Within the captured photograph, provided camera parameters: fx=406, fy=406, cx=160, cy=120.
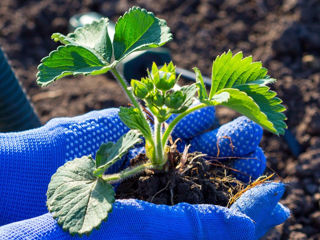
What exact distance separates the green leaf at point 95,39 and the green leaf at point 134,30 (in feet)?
0.11

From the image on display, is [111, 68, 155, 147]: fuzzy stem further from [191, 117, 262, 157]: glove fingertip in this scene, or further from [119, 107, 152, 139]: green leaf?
[191, 117, 262, 157]: glove fingertip

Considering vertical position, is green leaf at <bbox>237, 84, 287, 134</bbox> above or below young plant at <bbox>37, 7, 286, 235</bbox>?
below

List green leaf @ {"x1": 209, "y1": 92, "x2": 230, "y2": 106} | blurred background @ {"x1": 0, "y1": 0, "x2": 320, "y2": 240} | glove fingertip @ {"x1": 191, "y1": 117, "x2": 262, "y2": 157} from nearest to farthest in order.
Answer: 1. green leaf @ {"x1": 209, "y1": 92, "x2": 230, "y2": 106}
2. glove fingertip @ {"x1": 191, "y1": 117, "x2": 262, "y2": 157}
3. blurred background @ {"x1": 0, "y1": 0, "x2": 320, "y2": 240}

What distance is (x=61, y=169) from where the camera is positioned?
1177mm

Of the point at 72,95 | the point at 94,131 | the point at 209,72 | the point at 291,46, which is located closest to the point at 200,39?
the point at 209,72

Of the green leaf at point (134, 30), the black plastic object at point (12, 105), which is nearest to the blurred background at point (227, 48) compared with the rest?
the black plastic object at point (12, 105)

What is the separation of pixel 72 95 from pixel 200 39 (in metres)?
1.02

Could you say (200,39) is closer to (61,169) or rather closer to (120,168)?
(120,168)

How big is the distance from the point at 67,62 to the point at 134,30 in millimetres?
230

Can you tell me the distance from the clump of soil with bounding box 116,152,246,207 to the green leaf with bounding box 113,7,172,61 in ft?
1.22

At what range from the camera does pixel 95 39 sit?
50.7 inches

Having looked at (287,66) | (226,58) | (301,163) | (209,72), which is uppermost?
(226,58)

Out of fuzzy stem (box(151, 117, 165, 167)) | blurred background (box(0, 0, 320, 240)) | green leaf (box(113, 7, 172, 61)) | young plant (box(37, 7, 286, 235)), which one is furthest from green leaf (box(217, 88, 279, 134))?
blurred background (box(0, 0, 320, 240))

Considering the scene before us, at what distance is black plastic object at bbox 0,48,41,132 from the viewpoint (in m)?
1.91
